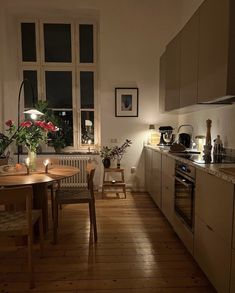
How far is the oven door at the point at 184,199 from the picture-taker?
2152 millimetres

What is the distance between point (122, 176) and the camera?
13.7ft

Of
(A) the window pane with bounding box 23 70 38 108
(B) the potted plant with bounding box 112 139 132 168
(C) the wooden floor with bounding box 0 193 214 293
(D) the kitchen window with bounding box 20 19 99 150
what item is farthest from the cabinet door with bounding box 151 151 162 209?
(A) the window pane with bounding box 23 70 38 108

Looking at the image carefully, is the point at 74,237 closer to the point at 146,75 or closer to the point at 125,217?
the point at 125,217

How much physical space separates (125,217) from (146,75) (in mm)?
2578

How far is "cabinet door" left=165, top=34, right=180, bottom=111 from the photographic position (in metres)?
3.18

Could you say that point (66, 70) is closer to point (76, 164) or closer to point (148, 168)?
point (76, 164)

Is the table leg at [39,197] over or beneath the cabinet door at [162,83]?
beneath

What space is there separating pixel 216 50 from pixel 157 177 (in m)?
1.93

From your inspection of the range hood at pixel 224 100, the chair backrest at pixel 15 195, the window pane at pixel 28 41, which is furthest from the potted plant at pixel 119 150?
the chair backrest at pixel 15 195

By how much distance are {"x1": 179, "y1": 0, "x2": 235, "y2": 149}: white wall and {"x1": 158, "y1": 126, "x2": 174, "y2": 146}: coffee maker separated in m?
0.35

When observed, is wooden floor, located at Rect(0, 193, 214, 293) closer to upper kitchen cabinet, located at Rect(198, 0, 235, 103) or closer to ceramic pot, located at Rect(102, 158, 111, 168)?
ceramic pot, located at Rect(102, 158, 111, 168)

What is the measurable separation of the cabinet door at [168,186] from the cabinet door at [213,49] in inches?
32.2

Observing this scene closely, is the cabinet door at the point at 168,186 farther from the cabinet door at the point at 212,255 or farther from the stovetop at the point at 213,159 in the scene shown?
the cabinet door at the point at 212,255

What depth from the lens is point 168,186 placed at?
2883 mm
